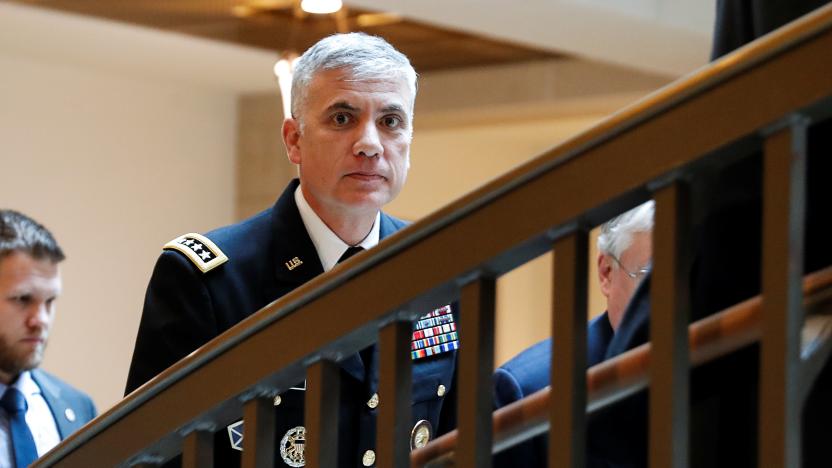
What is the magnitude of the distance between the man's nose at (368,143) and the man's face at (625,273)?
62 cm

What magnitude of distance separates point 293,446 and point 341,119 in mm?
523

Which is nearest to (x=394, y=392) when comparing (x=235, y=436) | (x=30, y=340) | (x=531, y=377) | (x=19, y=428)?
(x=235, y=436)

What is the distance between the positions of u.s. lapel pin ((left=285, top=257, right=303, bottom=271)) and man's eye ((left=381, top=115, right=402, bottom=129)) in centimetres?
26

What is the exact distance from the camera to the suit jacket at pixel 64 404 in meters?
3.26

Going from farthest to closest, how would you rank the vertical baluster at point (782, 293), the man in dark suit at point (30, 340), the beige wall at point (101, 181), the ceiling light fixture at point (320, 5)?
the beige wall at point (101, 181) < the ceiling light fixture at point (320, 5) < the man in dark suit at point (30, 340) < the vertical baluster at point (782, 293)

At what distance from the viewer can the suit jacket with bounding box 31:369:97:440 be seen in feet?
10.7

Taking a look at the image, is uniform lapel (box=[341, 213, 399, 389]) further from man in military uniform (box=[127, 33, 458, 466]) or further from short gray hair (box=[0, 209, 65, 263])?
short gray hair (box=[0, 209, 65, 263])

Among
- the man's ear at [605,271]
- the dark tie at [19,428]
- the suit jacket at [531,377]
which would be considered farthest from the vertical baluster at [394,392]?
the dark tie at [19,428]

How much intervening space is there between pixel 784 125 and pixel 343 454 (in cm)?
122

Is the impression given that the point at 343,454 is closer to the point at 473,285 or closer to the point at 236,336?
the point at 236,336

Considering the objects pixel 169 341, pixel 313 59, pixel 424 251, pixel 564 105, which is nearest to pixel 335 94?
pixel 313 59

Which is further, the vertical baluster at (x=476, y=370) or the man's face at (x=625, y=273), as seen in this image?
the man's face at (x=625, y=273)

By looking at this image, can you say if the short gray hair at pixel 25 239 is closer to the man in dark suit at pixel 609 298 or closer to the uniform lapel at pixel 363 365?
the man in dark suit at pixel 609 298

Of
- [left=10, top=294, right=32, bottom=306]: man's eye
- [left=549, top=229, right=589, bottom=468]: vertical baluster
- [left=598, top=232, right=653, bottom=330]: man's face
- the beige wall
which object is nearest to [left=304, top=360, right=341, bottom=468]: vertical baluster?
[left=549, top=229, right=589, bottom=468]: vertical baluster
